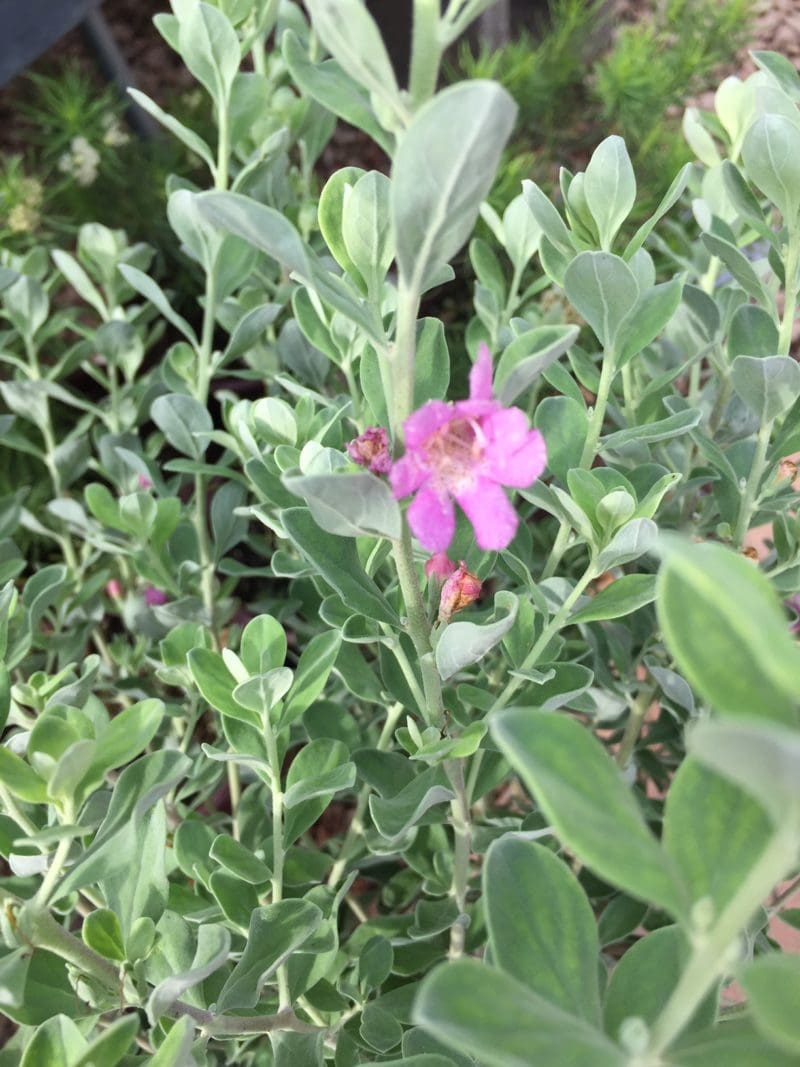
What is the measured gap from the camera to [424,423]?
372mm

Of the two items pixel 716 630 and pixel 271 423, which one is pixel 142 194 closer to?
pixel 271 423

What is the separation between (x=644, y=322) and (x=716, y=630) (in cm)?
34

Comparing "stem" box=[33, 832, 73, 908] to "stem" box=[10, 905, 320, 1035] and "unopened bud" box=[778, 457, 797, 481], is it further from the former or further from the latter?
"unopened bud" box=[778, 457, 797, 481]

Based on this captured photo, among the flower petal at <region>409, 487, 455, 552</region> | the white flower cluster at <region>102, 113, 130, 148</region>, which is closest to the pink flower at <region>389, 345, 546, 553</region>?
the flower petal at <region>409, 487, 455, 552</region>

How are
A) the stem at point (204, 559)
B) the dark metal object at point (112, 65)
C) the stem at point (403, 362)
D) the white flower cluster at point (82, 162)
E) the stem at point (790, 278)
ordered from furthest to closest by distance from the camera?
the dark metal object at point (112, 65) → the white flower cluster at point (82, 162) → the stem at point (204, 559) → the stem at point (790, 278) → the stem at point (403, 362)

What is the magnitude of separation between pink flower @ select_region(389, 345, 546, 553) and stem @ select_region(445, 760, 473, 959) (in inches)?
7.6

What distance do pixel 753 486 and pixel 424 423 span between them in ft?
1.14

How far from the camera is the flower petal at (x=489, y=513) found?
397mm

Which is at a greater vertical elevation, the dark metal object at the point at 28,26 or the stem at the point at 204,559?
the dark metal object at the point at 28,26

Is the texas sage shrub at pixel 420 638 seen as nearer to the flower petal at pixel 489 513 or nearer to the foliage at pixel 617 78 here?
the flower petal at pixel 489 513

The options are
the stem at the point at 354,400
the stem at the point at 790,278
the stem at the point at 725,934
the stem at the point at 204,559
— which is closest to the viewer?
the stem at the point at 725,934

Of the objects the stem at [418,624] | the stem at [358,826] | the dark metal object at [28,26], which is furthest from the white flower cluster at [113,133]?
the stem at [418,624]

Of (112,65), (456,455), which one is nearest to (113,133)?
(112,65)

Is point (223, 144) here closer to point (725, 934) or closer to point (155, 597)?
point (155, 597)
